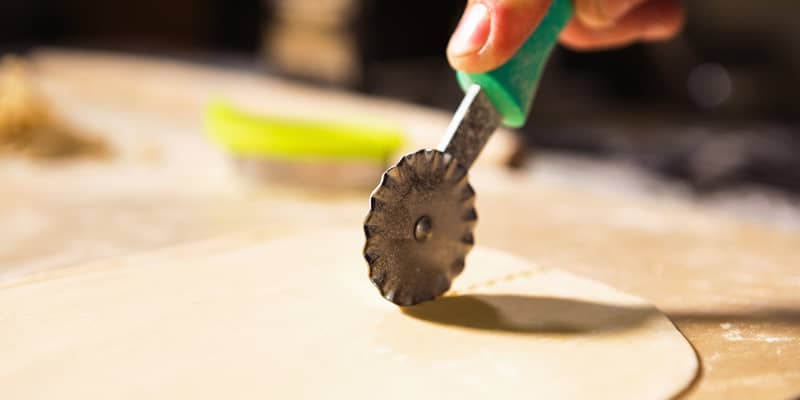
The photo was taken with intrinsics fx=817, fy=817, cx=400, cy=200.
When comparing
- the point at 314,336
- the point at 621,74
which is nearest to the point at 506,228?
the point at 314,336

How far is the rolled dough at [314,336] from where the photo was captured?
66 centimetres

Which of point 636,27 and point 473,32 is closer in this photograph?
point 473,32

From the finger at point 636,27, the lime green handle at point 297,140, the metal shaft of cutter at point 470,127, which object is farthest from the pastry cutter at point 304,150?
the metal shaft of cutter at point 470,127

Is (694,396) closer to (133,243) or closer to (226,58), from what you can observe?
(133,243)

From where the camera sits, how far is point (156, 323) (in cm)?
77

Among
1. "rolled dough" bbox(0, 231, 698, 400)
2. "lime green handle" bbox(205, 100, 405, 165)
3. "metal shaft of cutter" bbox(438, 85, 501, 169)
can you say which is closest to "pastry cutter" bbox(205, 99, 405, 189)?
"lime green handle" bbox(205, 100, 405, 165)

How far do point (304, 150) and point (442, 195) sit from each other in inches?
28.1

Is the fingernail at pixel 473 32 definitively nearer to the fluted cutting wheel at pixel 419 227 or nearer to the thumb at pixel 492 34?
the thumb at pixel 492 34

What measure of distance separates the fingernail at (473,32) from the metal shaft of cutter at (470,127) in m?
0.04

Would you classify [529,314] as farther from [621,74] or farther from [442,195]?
Result: [621,74]

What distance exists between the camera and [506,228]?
4.21 feet

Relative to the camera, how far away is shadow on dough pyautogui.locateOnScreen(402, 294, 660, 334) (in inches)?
31.6

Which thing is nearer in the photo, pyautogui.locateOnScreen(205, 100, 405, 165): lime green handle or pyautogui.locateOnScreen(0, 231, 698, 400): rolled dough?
pyautogui.locateOnScreen(0, 231, 698, 400): rolled dough

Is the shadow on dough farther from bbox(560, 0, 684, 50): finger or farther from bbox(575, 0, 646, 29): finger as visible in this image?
bbox(560, 0, 684, 50): finger
